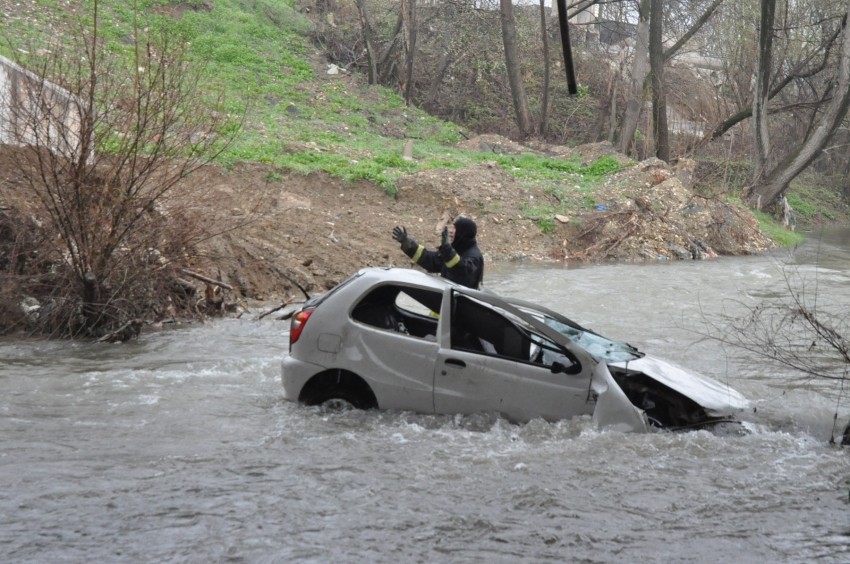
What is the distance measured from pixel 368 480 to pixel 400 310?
6.70 feet

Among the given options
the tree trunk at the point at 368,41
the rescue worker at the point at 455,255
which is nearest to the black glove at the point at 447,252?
the rescue worker at the point at 455,255

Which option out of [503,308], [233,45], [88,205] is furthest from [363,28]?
[503,308]

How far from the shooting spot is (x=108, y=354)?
459 inches

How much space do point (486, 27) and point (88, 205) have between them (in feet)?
90.5

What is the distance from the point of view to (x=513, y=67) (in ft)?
112

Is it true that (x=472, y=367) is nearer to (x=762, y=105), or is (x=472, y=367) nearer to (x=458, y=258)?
(x=458, y=258)

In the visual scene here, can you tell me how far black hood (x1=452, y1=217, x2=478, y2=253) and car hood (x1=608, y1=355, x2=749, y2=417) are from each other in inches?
102

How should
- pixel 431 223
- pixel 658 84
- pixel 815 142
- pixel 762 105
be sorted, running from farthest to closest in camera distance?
pixel 658 84 → pixel 762 105 → pixel 815 142 → pixel 431 223

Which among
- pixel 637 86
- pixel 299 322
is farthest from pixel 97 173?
pixel 637 86

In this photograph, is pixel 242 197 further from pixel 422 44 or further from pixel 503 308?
pixel 422 44

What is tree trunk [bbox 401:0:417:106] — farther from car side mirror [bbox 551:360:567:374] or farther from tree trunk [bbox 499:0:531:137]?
car side mirror [bbox 551:360:567:374]

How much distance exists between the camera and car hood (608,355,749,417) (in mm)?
8109

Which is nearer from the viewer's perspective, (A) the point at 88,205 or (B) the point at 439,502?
(B) the point at 439,502

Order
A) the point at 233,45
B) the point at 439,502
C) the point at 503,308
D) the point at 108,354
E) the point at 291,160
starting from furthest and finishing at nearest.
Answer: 1. the point at 233,45
2. the point at 291,160
3. the point at 108,354
4. the point at 503,308
5. the point at 439,502
